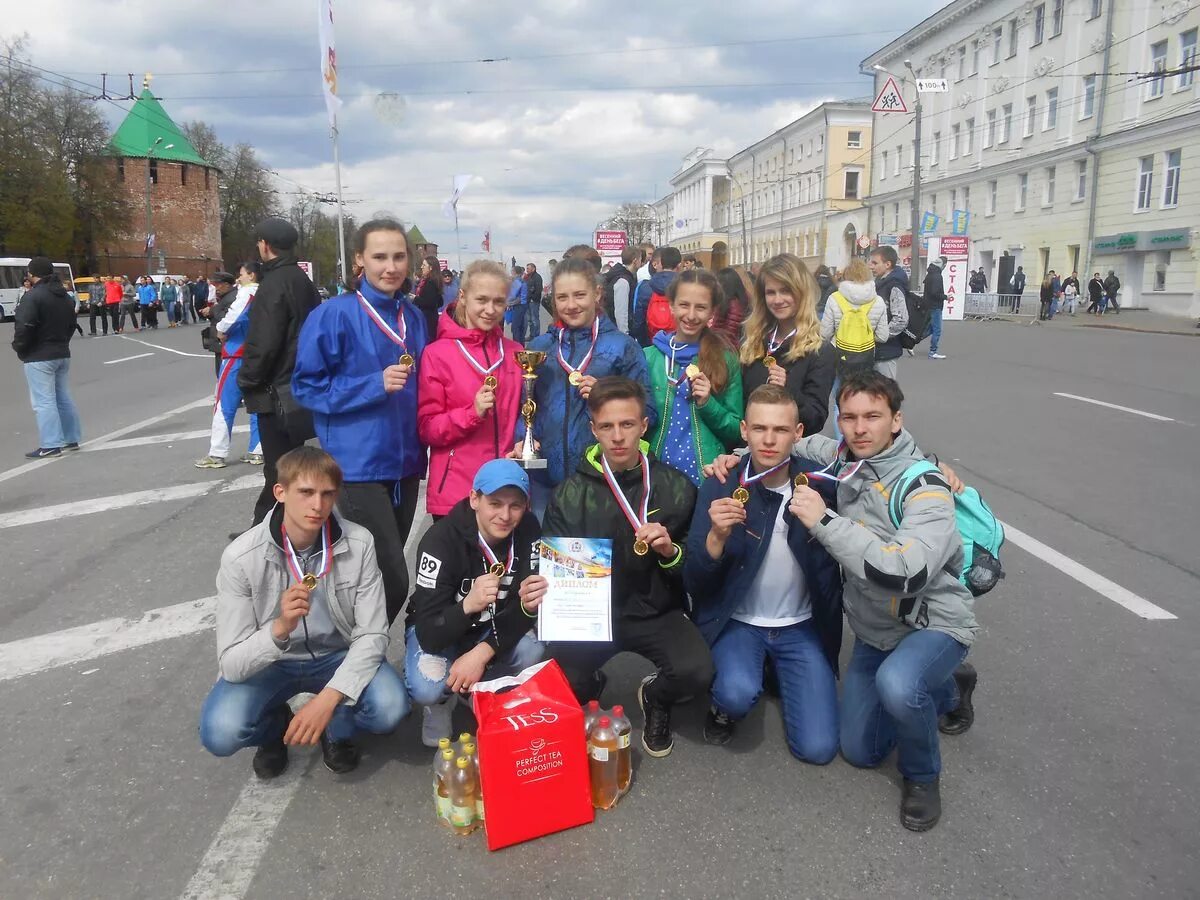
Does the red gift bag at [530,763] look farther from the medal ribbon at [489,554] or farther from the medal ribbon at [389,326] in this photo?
the medal ribbon at [389,326]

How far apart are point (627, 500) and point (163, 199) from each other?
2829 inches

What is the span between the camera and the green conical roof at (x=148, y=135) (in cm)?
6209

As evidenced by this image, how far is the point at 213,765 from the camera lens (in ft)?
10.9

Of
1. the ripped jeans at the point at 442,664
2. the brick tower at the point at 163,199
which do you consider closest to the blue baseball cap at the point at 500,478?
the ripped jeans at the point at 442,664

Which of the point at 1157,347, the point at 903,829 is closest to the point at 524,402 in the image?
the point at 903,829

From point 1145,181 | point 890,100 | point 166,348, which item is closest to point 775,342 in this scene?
point 166,348

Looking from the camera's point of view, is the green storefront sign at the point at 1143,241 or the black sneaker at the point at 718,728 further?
the green storefront sign at the point at 1143,241

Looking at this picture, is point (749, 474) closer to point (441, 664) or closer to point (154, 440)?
point (441, 664)

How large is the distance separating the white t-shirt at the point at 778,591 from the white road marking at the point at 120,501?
568 centimetres

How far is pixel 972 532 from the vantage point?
3.14 metres

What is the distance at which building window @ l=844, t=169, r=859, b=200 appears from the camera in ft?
258

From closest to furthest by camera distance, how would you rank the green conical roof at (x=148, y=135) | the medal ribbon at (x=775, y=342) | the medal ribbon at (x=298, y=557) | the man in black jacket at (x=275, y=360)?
1. the medal ribbon at (x=298, y=557)
2. the medal ribbon at (x=775, y=342)
3. the man in black jacket at (x=275, y=360)
4. the green conical roof at (x=148, y=135)

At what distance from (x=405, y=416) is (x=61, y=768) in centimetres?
195

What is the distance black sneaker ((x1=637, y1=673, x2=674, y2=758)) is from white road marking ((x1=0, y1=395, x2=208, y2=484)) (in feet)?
25.2
